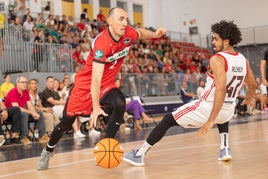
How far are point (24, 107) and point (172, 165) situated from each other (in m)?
6.15

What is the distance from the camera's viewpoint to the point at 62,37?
18.8 metres

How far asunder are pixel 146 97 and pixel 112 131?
597 inches

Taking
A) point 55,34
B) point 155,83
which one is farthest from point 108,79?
point 155,83

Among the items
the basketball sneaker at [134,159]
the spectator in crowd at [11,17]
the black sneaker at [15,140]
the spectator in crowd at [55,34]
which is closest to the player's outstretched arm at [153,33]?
the basketball sneaker at [134,159]

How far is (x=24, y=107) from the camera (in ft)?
36.7

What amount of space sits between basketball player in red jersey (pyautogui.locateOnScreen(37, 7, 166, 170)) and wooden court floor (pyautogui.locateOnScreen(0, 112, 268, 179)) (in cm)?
47

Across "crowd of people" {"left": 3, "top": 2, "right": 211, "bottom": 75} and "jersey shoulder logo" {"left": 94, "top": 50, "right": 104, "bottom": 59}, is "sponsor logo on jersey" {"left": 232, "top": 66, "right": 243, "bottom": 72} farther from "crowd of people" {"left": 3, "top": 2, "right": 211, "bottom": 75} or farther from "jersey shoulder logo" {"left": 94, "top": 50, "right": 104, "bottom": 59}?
"crowd of people" {"left": 3, "top": 2, "right": 211, "bottom": 75}

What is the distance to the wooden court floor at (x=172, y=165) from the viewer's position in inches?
202

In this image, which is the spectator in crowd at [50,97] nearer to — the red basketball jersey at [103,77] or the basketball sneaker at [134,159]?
the red basketball jersey at [103,77]

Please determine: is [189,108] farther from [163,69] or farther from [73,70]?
[163,69]

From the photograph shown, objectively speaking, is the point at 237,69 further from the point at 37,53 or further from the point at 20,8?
the point at 20,8

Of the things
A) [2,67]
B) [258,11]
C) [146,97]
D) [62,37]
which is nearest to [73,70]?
[62,37]

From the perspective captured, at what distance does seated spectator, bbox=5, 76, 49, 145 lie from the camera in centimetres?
1087

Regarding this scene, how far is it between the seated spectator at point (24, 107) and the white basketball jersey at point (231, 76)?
6068 mm
